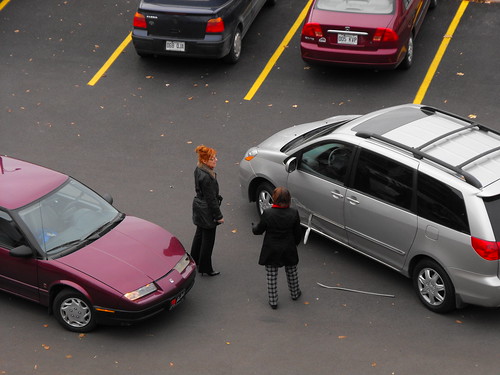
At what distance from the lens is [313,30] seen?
15.8m

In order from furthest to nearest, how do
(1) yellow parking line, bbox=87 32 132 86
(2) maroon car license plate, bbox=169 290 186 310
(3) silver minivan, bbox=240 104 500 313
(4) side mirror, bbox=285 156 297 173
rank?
(1) yellow parking line, bbox=87 32 132 86 < (4) side mirror, bbox=285 156 297 173 < (2) maroon car license plate, bbox=169 290 186 310 < (3) silver minivan, bbox=240 104 500 313

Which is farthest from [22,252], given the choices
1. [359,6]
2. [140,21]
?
[359,6]

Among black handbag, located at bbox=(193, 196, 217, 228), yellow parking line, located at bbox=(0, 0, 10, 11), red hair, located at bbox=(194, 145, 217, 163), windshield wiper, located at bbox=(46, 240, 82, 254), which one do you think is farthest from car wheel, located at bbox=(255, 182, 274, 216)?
yellow parking line, located at bbox=(0, 0, 10, 11)

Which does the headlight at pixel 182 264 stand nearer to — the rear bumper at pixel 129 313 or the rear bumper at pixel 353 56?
the rear bumper at pixel 129 313

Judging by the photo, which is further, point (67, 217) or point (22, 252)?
point (67, 217)

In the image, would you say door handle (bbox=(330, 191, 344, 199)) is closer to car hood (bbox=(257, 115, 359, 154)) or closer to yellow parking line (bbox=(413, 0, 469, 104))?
car hood (bbox=(257, 115, 359, 154))

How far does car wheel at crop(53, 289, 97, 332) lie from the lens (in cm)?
1046

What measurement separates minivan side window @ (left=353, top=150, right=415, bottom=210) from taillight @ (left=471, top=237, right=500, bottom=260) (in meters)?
0.99

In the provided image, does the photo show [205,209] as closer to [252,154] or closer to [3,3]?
[252,154]

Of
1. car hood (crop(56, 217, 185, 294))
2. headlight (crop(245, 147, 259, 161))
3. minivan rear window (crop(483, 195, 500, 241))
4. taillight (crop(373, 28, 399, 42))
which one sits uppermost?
minivan rear window (crop(483, 195, 500, 241))

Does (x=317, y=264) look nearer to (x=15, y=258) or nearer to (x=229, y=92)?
(x=15, y=258)

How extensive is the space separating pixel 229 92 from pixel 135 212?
4030 mm

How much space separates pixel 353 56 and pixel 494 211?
6.20 m

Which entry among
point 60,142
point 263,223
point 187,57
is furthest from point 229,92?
point 263,223
